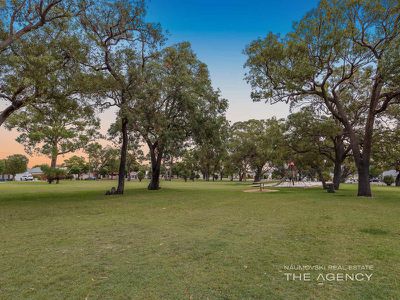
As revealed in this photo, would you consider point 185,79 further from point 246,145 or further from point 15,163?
point 15,163

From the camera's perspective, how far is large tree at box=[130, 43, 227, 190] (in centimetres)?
1739

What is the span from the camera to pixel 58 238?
5844mm

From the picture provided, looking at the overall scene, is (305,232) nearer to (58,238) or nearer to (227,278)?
(227,278)

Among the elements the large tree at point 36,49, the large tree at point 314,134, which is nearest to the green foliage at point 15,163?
the large tree at point 36,49

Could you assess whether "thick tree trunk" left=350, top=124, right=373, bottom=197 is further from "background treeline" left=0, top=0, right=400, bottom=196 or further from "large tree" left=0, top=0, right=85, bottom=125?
"large tree" left=0, top=0, right=85, bottom=125

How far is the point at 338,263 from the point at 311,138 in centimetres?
2015

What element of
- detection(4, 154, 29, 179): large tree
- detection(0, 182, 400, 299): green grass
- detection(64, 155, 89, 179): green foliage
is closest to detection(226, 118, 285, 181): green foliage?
detection(0, 182, 400, 299): green grass

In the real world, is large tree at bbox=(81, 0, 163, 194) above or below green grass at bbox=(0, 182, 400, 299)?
above

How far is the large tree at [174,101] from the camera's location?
17.4 meters

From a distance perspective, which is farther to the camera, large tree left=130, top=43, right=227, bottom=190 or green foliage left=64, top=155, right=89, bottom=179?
green foliage left=64, top=155, right=89, bottom=179

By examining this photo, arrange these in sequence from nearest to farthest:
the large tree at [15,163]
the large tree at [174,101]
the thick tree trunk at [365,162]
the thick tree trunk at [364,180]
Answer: the thick tree trunk at [365,162] < the thick tree trunk at [364,180] < the large tree at [174,101] < the large tree at [15,163]

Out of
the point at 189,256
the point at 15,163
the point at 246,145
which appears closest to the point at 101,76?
the point at 189,256

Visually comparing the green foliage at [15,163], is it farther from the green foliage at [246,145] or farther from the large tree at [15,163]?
the green foliage at [246,145]

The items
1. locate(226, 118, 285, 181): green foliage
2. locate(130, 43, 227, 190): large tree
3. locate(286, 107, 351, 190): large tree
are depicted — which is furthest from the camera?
locate(226, 118, 285, 181): green foliage
